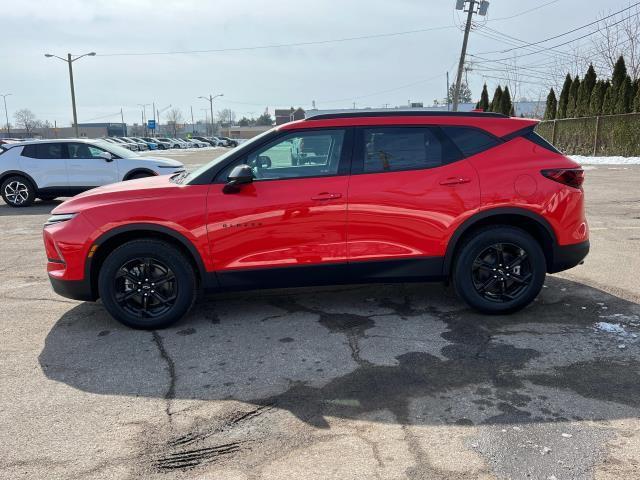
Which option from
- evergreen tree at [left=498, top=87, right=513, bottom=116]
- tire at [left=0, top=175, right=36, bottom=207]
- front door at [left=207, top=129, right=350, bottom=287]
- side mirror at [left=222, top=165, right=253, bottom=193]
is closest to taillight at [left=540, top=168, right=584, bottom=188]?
front door at [left=207, top=129, right=350, bottom=287]

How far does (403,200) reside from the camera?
4.58 meters

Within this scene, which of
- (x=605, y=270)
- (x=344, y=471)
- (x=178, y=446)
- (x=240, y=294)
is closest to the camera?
(x=344, y=471)

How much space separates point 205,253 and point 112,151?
31.3ft

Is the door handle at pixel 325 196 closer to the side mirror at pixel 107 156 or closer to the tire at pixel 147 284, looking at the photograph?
the tire at pixel 147 284

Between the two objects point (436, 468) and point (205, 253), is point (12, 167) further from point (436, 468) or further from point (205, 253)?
point (436, 468)

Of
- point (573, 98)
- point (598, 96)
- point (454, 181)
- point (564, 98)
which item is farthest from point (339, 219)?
point (564, 98)

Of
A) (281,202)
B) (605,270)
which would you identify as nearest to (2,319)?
(281,202)

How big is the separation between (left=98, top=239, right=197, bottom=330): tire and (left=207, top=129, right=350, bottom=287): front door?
1.06 ft

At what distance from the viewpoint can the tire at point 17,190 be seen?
1302cm

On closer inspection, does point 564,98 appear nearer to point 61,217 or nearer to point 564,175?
point 564,175

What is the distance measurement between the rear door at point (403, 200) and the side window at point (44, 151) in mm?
10583

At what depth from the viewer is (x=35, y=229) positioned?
1003cm

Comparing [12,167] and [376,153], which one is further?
[12,167]

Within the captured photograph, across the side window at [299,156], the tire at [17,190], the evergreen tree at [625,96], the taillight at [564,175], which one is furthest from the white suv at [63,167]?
the evergreen tree at [625,96]
